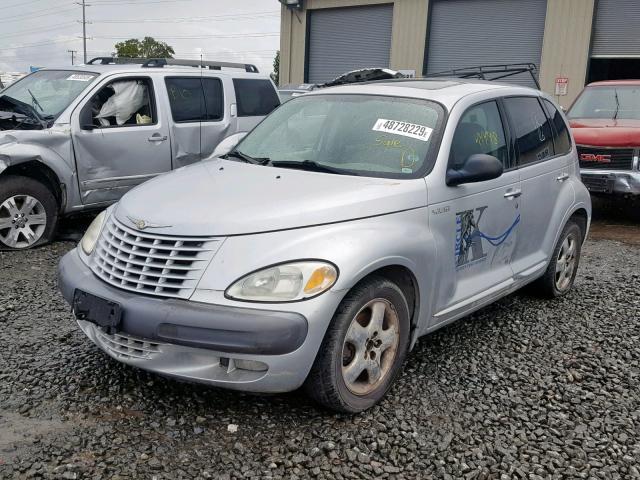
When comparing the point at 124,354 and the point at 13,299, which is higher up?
the point at 124,354

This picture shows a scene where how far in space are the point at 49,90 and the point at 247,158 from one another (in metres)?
3.72

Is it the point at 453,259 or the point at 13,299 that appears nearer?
the point at 453,259

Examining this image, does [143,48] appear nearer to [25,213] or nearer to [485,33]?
[485,33]

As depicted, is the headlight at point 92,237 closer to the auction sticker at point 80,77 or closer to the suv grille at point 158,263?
the suv grille at point 158,263

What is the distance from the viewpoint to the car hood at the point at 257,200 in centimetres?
317

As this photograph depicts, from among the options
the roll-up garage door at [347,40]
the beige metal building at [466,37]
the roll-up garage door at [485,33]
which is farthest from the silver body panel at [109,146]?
the roll-up garage door at [347,40]

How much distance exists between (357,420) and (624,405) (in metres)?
1.52

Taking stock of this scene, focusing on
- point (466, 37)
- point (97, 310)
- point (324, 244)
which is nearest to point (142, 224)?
point (97, 310)

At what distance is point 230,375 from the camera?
3.03 metres

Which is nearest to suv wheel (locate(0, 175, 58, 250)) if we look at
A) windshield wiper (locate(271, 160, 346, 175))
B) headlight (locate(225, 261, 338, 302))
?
windshield wiper (locate(271, 160, 346, 175))

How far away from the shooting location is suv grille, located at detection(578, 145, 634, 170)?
343 inches

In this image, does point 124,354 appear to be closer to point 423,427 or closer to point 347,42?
point 423,427

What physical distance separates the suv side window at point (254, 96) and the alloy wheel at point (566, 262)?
4.34 metres

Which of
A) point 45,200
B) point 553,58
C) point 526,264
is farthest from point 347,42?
point 526,264
